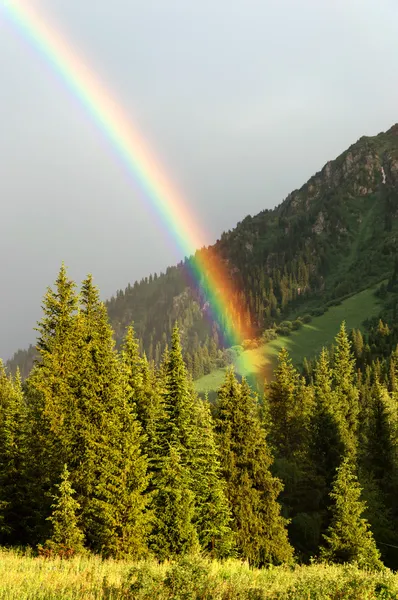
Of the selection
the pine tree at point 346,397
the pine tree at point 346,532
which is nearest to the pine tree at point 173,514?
the pine tree at point 346,532

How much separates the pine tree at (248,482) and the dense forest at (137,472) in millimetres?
78

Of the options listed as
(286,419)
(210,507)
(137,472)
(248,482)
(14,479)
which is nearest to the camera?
(137,472)

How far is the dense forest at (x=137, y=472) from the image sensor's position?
81.1 ft

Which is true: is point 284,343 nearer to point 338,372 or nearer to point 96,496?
point 338,372

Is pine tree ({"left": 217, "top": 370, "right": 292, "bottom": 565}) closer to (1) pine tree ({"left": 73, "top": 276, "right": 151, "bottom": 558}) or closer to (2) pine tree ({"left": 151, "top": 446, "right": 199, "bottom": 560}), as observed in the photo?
(2) pine tree ({"left": 151, "top": 446, "right": 199, "bottom": 560})

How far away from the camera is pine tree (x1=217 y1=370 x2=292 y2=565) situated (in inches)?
1258

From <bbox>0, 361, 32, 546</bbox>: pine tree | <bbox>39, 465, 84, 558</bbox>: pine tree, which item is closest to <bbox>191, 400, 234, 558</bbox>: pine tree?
<bbox>39, 465, 84, 558</bbox>: pine tree

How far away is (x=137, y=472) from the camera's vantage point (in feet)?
83.3

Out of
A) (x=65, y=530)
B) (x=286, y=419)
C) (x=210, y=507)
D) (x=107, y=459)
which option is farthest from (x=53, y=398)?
(x=286, y=419)

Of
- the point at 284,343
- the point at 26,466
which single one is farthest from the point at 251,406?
the point at 284,343

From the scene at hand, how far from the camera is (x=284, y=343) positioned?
19762 cm

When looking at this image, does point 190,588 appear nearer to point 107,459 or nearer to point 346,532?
point 107,459

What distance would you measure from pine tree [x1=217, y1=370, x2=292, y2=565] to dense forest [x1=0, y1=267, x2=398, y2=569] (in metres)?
0.08

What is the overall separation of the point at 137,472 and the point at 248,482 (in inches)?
439
